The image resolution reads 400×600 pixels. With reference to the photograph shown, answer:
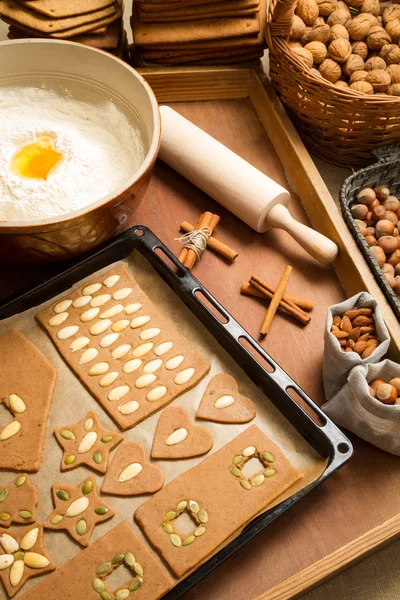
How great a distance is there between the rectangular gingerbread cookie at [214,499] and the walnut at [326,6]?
1.30 metres

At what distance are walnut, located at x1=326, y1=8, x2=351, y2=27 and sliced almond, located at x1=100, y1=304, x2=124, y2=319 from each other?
1092mm

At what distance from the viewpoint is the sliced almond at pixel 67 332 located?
4.40 ft

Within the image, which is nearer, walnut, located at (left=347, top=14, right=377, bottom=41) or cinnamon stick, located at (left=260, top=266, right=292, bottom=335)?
cinnamon stick, located at (left=260, top=266, right=292, bottom=335)

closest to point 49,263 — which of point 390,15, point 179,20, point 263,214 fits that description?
point 263,214

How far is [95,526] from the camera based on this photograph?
45.1 inches

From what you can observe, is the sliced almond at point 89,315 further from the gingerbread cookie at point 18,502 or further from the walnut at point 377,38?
the walnut at point 377,38

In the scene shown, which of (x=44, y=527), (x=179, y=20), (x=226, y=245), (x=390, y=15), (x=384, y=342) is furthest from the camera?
(x=390, y=15)

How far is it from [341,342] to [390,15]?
1.10 meters

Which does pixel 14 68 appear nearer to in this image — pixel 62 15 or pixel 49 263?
pixel 62 15

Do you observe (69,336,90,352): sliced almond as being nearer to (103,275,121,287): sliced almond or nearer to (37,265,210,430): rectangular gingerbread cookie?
(37,265,210,430): rectangular gingerbread cookie

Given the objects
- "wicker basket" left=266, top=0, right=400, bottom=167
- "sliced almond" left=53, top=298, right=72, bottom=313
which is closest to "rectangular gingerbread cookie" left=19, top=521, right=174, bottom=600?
"sliced almond" left=53, top=298, right=72, bottom=313

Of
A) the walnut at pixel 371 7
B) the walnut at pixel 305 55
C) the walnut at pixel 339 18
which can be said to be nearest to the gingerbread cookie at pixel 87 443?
the walnut at pixel 305 55

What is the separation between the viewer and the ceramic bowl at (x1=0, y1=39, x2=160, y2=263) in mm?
1262

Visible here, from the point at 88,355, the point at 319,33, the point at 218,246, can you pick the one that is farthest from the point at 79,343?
the point at 319,33
